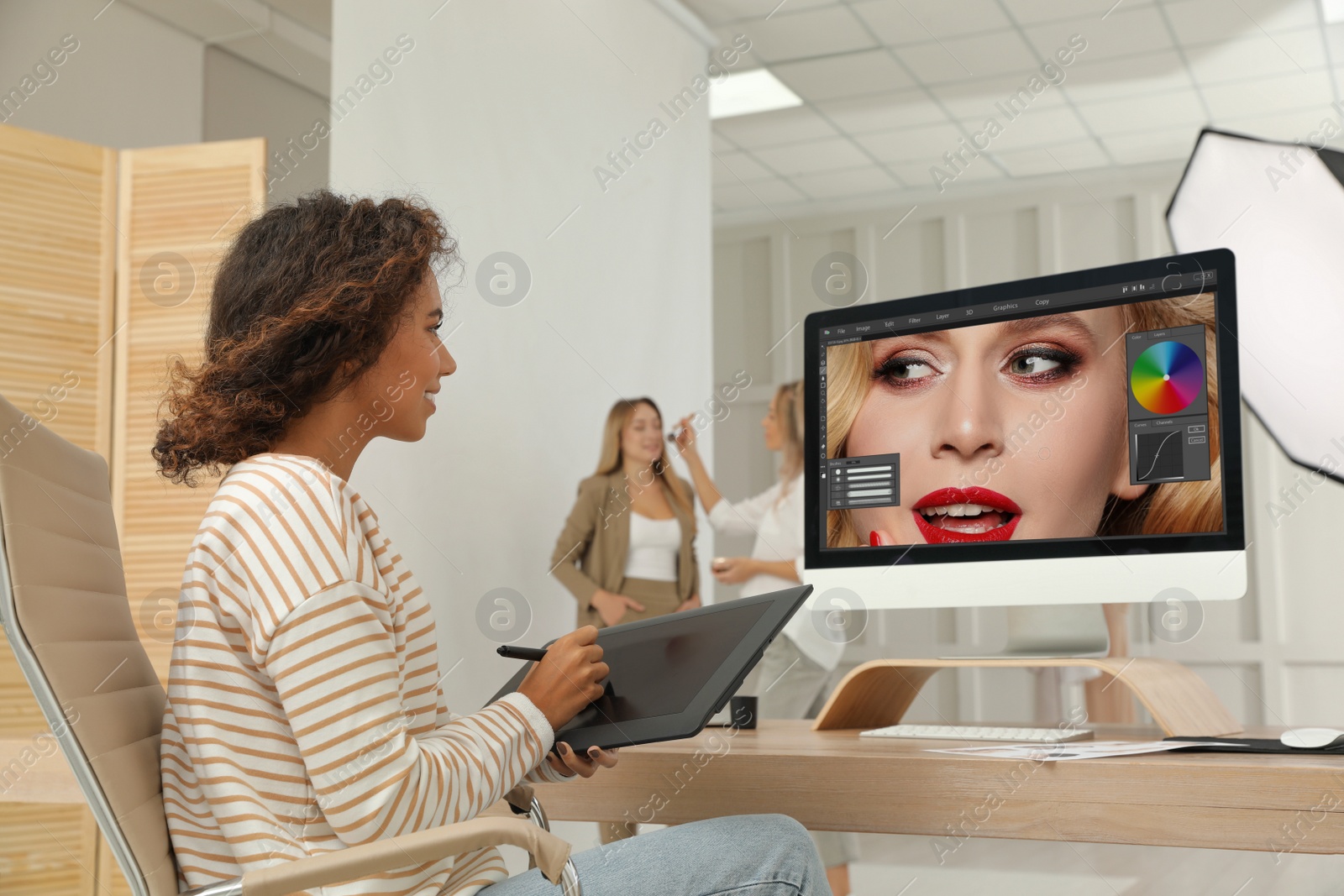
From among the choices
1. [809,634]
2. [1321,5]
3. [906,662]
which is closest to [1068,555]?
[906,662]

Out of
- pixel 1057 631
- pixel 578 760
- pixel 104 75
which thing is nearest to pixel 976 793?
pixel 578 760

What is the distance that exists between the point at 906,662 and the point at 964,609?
169 inches

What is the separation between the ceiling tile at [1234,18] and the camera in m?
4.34

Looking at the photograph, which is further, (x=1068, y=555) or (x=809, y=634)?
(x=809, y=634)

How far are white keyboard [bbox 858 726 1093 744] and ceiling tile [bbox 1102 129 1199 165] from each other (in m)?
4.83

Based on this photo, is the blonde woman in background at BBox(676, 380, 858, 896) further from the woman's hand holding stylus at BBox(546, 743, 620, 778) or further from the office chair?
the office chair

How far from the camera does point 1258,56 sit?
15.5 ft

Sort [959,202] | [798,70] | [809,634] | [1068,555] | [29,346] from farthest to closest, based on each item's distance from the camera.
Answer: [959,202]
[798,70]
[809,634]
[29,346]
[1068,555]

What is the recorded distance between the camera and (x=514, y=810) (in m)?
1.29

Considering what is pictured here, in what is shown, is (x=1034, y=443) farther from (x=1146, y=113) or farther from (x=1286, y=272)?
(x=1146, y=113)

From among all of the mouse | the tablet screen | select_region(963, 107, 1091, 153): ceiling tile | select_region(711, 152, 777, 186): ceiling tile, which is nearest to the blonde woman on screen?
the mouse

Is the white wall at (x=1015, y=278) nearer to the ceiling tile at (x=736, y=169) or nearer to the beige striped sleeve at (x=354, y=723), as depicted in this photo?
the ceiling tile at (x=736, y=169)

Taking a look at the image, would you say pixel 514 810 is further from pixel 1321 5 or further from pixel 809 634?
pixel 1321 5

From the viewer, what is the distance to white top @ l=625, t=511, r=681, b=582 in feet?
12.0
